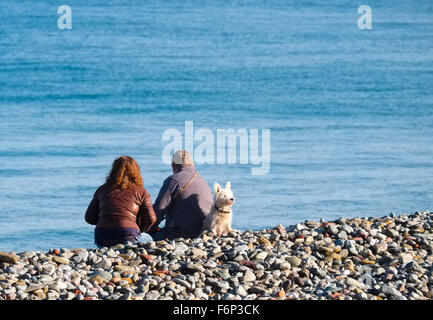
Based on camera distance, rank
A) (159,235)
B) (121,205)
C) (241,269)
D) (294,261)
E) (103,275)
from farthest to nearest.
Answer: (159,235), (121,205), (294,261), (241,269), (103,275)

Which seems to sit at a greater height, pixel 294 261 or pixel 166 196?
pixel 166 196

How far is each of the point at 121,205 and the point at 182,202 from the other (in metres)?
0.71

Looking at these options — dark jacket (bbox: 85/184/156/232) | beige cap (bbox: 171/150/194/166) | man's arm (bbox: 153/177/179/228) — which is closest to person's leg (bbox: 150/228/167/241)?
man's arm (bbox: 153/177/179/228)

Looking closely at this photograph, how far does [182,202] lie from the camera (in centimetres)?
901

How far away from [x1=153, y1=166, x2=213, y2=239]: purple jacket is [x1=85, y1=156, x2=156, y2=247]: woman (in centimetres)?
29

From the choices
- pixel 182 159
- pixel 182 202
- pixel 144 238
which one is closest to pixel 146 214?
pixel 144 238

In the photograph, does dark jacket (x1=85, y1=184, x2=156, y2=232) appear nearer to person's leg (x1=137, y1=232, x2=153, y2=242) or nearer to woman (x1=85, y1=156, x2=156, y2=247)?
woman (x1=85, y1=156, x2=156, y2=247)

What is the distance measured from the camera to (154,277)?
282 inches

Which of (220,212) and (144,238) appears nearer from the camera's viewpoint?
(144,238)

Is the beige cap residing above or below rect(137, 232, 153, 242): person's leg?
above

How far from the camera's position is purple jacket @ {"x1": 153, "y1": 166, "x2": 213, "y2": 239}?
29.5 ft

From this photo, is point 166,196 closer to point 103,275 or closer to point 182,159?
point 182,159

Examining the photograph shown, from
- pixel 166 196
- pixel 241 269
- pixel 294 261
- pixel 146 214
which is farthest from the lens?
pixel 166 196

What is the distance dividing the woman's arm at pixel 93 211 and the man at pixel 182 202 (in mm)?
631
